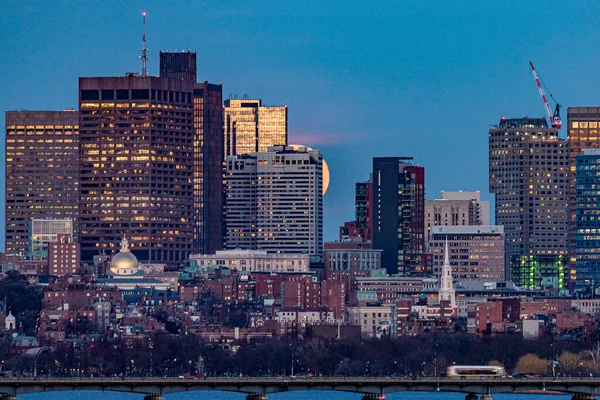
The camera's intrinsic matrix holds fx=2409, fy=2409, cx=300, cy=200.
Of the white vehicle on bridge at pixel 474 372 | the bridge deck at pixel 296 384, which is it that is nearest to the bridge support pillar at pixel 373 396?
the bridge deck at pixel 296 384

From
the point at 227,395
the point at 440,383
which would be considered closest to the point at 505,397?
the point at 227,395

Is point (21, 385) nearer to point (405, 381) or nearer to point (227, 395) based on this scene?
point (405, 381)

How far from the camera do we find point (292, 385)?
146625 millimetres

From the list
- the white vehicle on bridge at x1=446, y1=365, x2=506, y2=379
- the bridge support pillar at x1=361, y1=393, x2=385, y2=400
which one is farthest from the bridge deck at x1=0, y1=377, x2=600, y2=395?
the white vehicle on bridge at x1=446, y1=365, x2=506, y2=379

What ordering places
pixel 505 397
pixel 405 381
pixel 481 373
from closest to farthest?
pixel 405 381, pixel 481 373, pixel 505 397

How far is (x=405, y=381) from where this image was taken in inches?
5753

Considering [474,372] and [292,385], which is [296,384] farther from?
[474,372]

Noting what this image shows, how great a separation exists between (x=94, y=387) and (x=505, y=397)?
56220 millimetres

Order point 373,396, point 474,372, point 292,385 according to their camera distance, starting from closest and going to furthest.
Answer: point 373,396 → point 292,385 → point 474,372

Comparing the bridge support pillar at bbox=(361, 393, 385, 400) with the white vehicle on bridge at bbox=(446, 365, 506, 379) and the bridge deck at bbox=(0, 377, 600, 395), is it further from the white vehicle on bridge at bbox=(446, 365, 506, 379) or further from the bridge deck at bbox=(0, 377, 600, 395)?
the white vehicle on bridge at bbox=(446, 365, 506, 379)

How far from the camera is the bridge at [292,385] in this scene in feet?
477

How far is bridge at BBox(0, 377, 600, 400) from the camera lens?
477ft

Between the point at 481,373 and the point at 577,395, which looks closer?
the point at 577,395

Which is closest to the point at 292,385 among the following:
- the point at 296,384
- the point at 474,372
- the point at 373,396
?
the point at 296,384
